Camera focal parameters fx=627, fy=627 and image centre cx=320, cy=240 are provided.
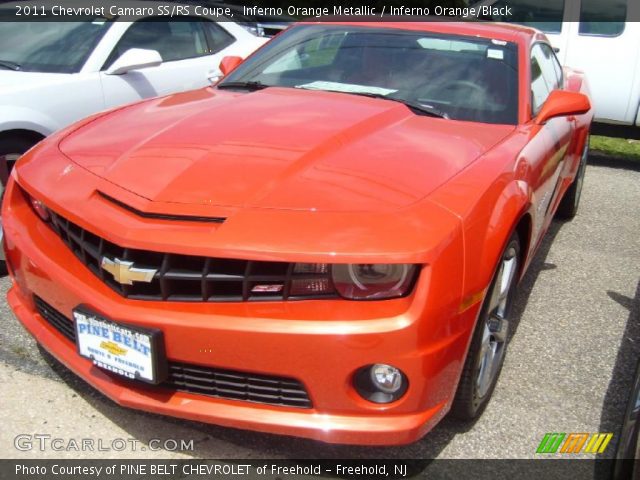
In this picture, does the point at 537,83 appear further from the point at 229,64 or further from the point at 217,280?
the point at 217,280

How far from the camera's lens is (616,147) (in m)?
7.27

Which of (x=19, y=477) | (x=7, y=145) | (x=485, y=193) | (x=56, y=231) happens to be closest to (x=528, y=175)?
(x=485, y=193)

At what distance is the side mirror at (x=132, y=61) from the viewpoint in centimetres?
412

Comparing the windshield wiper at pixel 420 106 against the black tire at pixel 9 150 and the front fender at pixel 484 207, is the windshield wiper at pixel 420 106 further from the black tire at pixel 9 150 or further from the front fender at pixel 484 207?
the black tire at pixel 9 150

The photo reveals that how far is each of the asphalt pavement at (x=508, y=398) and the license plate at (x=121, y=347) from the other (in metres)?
0.40

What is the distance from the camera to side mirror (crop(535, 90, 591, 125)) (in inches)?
115

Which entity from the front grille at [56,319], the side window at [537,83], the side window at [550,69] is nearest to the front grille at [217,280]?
the front grille at [56,319]

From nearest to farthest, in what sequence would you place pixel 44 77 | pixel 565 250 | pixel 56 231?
pixel 56 231, pixel 44 77, pixel 565 250

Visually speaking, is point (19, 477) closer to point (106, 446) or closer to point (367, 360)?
point (106, 446)

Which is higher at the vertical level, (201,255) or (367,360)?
(201,255)

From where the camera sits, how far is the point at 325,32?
3.58m

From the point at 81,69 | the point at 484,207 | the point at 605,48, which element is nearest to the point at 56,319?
the point at 484,207

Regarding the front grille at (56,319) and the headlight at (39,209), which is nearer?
the front grille at (56,319)

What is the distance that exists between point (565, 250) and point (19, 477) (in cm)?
353
